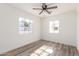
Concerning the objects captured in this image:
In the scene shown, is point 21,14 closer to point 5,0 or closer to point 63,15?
point 63,15

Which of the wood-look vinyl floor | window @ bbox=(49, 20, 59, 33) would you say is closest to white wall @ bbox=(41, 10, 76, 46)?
window @ bbox=(49, 20, 59, 33)

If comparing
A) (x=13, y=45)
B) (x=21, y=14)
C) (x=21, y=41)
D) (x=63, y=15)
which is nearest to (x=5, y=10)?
(x=21, y=14)

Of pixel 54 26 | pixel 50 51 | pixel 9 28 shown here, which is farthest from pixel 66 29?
pixel 9 28

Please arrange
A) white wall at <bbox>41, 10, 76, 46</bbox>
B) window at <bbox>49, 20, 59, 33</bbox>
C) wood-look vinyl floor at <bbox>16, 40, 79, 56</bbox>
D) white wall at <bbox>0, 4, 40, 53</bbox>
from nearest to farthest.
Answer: wood-look vinyl floor at <bbox>16, 40, 79, 56</bbox> → white wall at <bbox>0, 4, 40, 53</bbox> → white wall at <bbox>41, 10, 76, 46</bbox> → window at <bbox>49, 20, 59, 33</bbox>

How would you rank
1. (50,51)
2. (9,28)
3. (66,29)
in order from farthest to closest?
(66,29), (9,28), (50,51)

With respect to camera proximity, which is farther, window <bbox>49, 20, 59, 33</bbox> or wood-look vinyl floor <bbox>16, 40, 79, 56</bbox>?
window <bbox>49, 20, 59, 33</bbox>

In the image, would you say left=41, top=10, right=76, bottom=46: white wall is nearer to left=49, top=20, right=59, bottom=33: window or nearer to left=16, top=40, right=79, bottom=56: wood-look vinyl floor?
left=49, top=20, right=59, bottom=33: window

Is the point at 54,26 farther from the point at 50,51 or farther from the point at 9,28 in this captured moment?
the point at 9,28

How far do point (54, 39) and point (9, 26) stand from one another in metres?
2.77

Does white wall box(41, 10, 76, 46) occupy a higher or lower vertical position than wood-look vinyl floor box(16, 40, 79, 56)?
higher

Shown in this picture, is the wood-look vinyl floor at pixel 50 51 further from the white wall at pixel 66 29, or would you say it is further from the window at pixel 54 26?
the window at pixel 54 26

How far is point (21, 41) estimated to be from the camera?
3102 millimetres

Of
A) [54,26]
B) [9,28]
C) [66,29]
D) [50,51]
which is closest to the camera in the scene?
[50,51]

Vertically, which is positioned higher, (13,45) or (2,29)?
(2,29)
